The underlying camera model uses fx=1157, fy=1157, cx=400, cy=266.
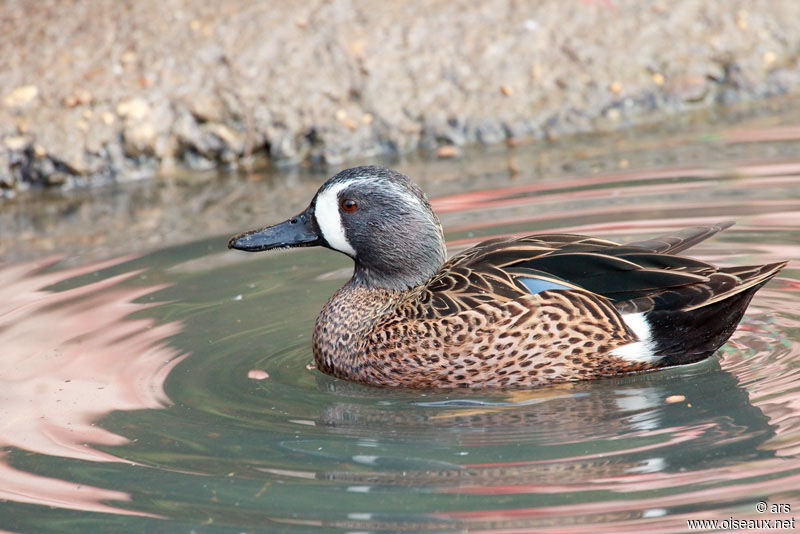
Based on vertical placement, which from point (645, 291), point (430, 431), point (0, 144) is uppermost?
point (0, 144)

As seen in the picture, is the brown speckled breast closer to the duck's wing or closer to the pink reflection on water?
the duck's wing

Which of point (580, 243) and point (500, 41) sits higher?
point (500, 41)

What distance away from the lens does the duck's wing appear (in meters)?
Result: 5.04

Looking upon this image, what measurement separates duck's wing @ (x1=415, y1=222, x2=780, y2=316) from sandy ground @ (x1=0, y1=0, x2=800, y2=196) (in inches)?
181

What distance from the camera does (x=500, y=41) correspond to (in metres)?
10.2

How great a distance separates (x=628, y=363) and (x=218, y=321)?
2.26 metres

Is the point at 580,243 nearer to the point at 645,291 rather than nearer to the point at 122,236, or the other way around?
the point at 645,291

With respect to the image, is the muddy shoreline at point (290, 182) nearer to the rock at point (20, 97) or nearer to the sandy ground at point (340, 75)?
the sandy ground at point (340, 75)

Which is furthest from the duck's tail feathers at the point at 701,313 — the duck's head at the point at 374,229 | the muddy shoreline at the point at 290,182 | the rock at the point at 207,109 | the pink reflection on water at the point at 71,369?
the rock at the point at 207,109

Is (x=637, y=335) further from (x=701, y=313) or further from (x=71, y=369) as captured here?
(x=71, y=369)

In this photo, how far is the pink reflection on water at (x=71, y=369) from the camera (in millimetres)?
4574

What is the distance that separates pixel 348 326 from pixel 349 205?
60 centimetres

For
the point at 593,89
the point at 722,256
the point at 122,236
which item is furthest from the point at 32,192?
the point at 722,256

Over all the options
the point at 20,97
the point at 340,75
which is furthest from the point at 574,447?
the point at 20,97
